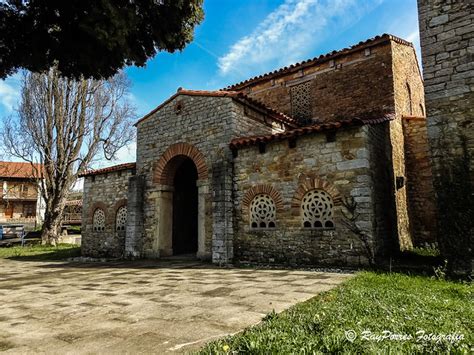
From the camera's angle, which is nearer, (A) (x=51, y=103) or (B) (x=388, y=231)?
(B) (x=388, y=231)

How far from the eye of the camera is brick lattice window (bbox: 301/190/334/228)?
7.08 meters


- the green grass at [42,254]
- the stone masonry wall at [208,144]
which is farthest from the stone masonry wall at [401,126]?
the green grass at [42,254]

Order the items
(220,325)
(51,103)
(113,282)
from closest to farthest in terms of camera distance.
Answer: (220,325), (113,282), (51,103)

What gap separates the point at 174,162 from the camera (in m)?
10.2

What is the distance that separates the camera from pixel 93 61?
4.79 metres

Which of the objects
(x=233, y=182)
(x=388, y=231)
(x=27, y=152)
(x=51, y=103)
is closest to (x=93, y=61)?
(x=233, y=182)

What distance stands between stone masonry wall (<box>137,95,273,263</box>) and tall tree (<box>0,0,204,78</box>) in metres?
3.82

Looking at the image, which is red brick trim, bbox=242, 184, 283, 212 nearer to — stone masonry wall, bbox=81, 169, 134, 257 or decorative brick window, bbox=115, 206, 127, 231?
stone masonry wall, bbox=81, 169, 134, 257

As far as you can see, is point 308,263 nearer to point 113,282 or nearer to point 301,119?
point 113,282

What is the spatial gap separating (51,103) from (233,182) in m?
13.5

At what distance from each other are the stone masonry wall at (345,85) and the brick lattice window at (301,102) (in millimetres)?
107

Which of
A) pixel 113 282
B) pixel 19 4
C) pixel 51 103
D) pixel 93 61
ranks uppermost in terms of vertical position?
pixel 51 103

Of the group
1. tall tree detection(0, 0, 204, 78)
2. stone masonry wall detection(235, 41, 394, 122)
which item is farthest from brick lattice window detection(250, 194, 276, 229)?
stone masonry wall detection(235, 41, 394, 122)

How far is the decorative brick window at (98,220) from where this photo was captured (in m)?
11.7
